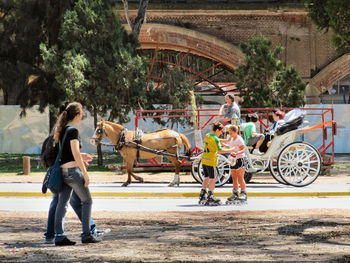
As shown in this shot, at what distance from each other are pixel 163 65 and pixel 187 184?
19.5 meters

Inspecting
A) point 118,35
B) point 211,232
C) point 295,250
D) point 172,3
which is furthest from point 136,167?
point 172,3

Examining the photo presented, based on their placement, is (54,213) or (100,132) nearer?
(54,213)

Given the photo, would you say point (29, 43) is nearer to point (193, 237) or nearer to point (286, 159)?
point (286, 159)

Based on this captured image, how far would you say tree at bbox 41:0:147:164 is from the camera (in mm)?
23422

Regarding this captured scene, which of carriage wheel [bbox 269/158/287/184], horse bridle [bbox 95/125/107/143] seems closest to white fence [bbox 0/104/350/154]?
horse bridle [bbox 95/125/107/143]

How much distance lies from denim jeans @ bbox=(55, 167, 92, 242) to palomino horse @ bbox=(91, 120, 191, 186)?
8.53 m

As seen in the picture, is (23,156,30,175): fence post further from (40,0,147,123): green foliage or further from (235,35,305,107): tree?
(235,35,305,107): tree

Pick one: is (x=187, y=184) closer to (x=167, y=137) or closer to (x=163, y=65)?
(x=167, y=137)

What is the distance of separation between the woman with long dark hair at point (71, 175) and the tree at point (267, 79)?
18917mm

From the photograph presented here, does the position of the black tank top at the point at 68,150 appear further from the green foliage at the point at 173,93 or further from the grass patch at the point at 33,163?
the green foliage at the point at 173,93

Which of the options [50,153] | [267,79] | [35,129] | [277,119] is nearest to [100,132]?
[277,119]

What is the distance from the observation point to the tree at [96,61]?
76.8 ft

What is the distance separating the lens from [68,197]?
26.2 ft

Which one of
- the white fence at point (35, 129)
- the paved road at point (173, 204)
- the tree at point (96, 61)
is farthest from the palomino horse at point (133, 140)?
the white fence at point (35, 129)
